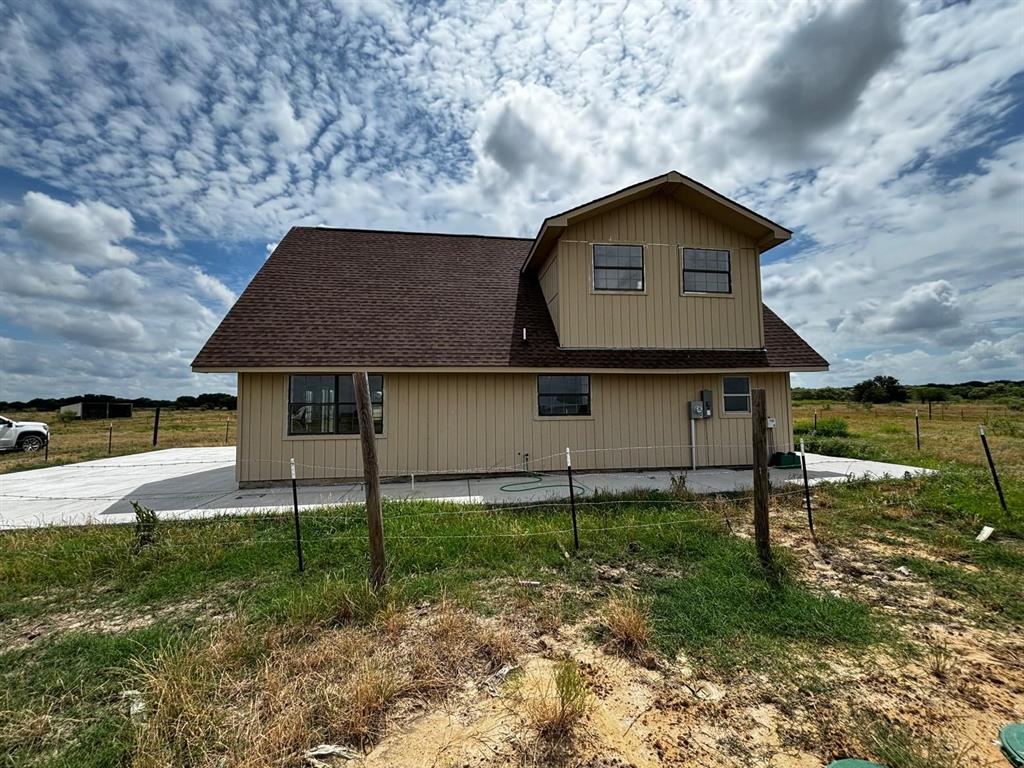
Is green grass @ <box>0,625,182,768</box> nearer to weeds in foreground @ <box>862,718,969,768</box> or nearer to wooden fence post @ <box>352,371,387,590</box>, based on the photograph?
wooden fence post @ <box>352,371,387,590</box>

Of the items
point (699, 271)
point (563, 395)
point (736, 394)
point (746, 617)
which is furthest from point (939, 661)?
point (699, 271)

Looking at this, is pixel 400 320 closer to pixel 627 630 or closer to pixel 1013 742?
pixel 627 630

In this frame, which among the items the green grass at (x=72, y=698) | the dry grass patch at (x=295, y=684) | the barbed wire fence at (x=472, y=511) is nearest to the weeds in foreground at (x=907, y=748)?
the dry grass patch at (x=295, y=684)

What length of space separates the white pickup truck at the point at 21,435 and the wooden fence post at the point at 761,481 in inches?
964

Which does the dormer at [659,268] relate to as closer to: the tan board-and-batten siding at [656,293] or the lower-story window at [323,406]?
the tan board-and-batten siding at [656,293]

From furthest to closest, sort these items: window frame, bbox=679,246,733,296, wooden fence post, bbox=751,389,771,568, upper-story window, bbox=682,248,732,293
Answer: upper-story window, bbox=682,248,732,293, window frame, bbox=679,246,733,296, wooden fence post, bbox=751,389,771,568

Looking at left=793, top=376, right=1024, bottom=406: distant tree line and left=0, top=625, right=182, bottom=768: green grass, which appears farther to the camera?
left=793, top=376, right=1024, bottom=406: distant tree line

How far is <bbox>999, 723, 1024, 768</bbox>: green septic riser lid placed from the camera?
8.13 ft

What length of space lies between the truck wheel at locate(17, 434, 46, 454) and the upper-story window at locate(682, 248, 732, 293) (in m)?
25.0

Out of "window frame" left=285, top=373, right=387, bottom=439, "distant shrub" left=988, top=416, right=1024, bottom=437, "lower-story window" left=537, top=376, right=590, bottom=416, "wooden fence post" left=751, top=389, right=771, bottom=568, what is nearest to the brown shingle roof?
"window frame" left=285, top=373, right=387, bottom=439

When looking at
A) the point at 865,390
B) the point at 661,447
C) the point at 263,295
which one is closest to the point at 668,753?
the point at 661,447

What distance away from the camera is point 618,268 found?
11430mm

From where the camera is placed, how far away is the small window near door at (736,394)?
11.8m

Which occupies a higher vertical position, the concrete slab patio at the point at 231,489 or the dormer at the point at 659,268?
the dormer at the point at 659,268
